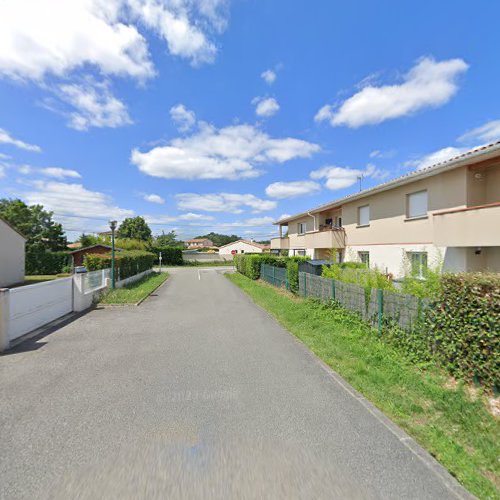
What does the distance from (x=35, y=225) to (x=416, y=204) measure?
135 ft

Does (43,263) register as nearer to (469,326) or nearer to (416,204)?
(416,204)

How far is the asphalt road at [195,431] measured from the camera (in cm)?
221

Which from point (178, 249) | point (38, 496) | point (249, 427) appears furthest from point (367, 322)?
point (178, 249)

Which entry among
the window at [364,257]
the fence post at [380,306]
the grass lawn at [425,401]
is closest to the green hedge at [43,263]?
the window at [364,257]

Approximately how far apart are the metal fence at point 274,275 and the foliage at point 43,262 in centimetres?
2353

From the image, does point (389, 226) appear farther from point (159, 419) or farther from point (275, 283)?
point (159, 419)

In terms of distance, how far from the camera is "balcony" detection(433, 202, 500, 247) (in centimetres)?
750

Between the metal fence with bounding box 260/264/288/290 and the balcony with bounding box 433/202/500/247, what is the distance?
264 inches

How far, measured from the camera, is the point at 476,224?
7910mm

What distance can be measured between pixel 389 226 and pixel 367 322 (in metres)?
7.40

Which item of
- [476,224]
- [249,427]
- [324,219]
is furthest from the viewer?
[324,219]

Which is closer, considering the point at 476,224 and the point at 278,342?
Result: the point at 278,342

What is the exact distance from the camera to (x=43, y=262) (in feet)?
93.1

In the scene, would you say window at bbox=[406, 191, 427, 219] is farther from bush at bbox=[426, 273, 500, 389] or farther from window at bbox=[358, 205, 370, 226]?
bush at bbox=[426, 273, 500, 389]
